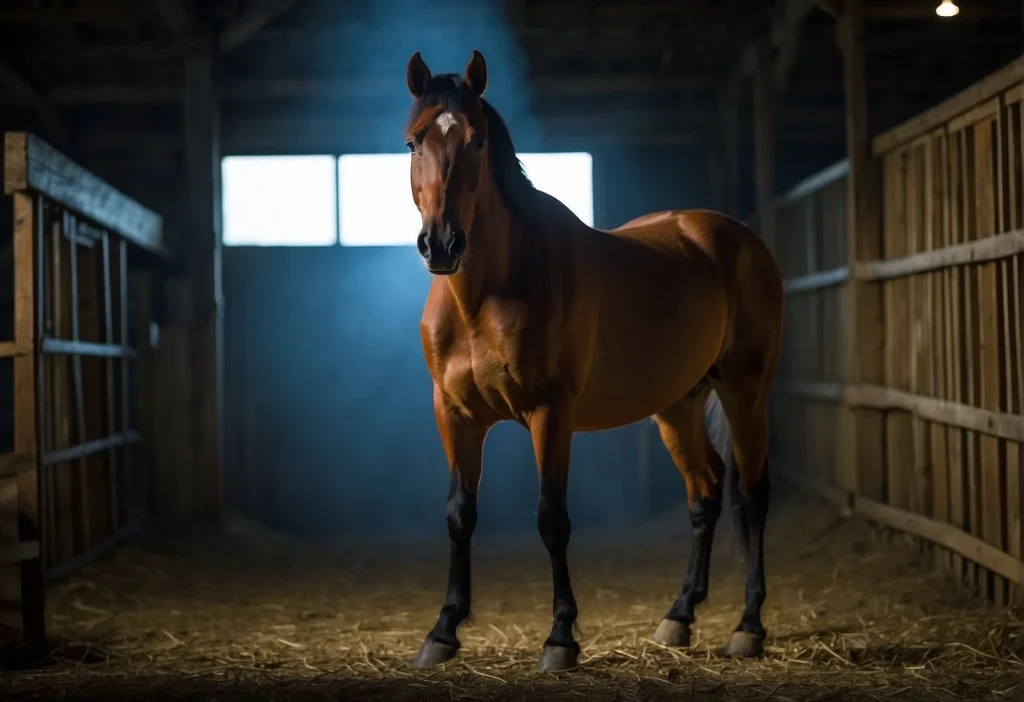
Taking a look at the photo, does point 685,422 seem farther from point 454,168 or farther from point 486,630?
point 454,168

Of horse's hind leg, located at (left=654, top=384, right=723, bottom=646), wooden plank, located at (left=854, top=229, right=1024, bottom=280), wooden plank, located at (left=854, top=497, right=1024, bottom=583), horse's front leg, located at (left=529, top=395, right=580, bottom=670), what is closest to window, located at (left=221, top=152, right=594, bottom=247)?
wooden plank, located at (left=854, top=229, right=1024, bottom=280)

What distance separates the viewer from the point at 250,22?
7.15 meters

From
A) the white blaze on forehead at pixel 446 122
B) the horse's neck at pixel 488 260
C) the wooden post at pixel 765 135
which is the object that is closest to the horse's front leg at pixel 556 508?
the horse's neck at pixel 488 260

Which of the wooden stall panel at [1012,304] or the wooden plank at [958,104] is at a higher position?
the wooden plank at [958,104]

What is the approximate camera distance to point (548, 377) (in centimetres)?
365

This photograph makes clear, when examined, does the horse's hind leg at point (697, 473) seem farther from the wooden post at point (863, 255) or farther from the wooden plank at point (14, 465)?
the wooden plank at point (14, 465)

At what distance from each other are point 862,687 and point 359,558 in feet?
14.1

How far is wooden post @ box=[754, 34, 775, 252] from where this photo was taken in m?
7.45

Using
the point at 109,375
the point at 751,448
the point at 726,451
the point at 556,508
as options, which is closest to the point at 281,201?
the point at 109,375

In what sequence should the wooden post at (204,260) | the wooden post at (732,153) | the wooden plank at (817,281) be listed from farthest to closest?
the wooden post at (732,153), the wooden post at (204,260), the wooden plank at (817,281)

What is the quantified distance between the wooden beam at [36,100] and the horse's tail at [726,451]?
221 inches

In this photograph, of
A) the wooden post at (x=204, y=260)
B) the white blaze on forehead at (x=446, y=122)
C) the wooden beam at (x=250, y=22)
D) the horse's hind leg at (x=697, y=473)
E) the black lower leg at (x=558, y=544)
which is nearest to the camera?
the white blaze on forehead at (x=446, y=122)

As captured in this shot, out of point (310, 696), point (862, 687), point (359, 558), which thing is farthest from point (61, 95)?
point (862, 687)

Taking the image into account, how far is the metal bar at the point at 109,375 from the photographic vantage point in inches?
252
